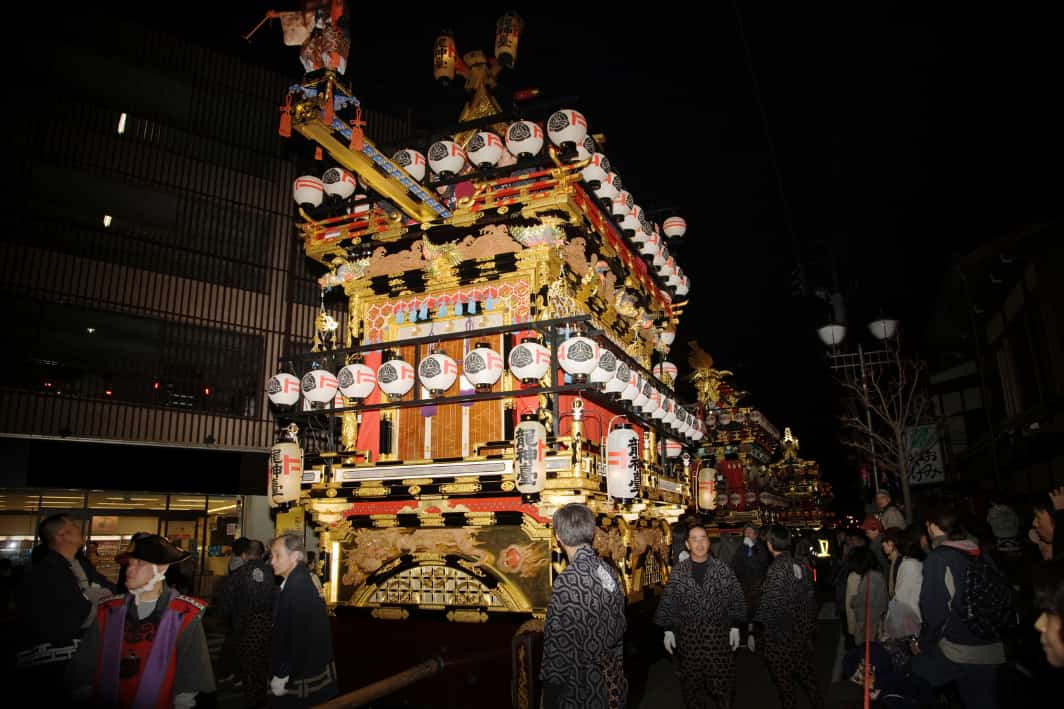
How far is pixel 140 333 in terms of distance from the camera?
18.1 meters

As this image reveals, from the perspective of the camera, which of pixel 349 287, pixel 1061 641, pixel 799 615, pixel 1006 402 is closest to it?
pixel 1061 641

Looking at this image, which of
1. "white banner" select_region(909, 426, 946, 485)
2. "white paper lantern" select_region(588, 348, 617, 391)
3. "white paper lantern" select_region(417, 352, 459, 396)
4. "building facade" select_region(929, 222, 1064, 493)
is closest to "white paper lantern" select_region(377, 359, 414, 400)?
"white paper lantern" select_region(417, 352, 459, 396)

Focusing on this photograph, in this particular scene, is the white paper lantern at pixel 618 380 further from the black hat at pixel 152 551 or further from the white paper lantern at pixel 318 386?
the black hat at pixel 152 551

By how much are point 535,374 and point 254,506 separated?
14743 mm

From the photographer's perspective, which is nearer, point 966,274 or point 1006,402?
point 966,274

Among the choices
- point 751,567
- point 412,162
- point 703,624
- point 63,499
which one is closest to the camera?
point 703,624

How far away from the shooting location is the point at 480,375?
851 cm

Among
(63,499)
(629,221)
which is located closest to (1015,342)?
(629,221)

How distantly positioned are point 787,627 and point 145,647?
5727 millimetres

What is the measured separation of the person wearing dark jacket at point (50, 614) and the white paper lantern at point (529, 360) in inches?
189

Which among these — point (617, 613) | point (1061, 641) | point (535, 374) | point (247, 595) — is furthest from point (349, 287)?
point (1061, 641)

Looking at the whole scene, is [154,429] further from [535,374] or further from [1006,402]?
[1006,402]

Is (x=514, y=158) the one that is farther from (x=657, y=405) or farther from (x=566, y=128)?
(x=657, y=405)

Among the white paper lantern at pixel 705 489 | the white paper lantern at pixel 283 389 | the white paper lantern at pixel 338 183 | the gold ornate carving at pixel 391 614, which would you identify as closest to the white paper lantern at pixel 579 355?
the gold ornate carving at pixel 391 614
